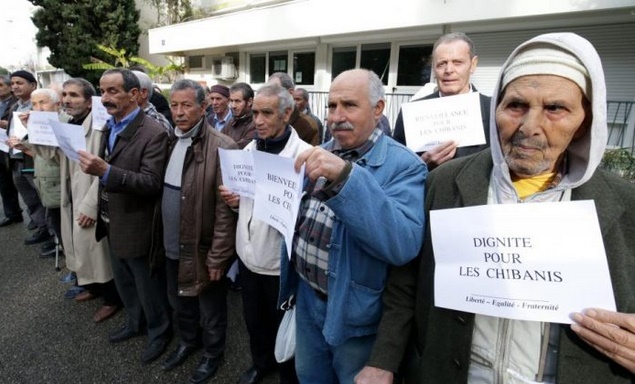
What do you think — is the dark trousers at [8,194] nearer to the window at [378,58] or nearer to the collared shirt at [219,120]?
the collared shirt at [219,120]

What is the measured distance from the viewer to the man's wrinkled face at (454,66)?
215 centimetres

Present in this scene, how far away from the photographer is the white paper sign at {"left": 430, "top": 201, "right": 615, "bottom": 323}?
3.14ft

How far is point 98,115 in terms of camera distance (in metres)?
2.96

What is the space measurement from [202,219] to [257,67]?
39.9 feet

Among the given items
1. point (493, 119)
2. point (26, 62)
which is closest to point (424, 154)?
point (493, 119)

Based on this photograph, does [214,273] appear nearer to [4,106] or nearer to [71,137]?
[71,137]

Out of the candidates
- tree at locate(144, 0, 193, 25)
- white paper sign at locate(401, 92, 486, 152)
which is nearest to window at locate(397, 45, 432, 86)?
white paper sign at locate(401, 92, 486, 152)

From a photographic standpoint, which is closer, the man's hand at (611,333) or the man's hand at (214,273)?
the man's hand at (611,333)

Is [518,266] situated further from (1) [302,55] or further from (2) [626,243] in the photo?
(1) [302,55]

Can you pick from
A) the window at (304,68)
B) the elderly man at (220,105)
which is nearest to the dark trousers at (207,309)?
the elderly man at (220,105)

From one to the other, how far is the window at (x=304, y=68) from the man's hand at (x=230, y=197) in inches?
378

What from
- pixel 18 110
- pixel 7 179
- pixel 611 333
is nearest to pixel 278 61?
pixel 7 179

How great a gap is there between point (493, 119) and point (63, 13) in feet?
80.6

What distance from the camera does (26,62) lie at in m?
34.8
